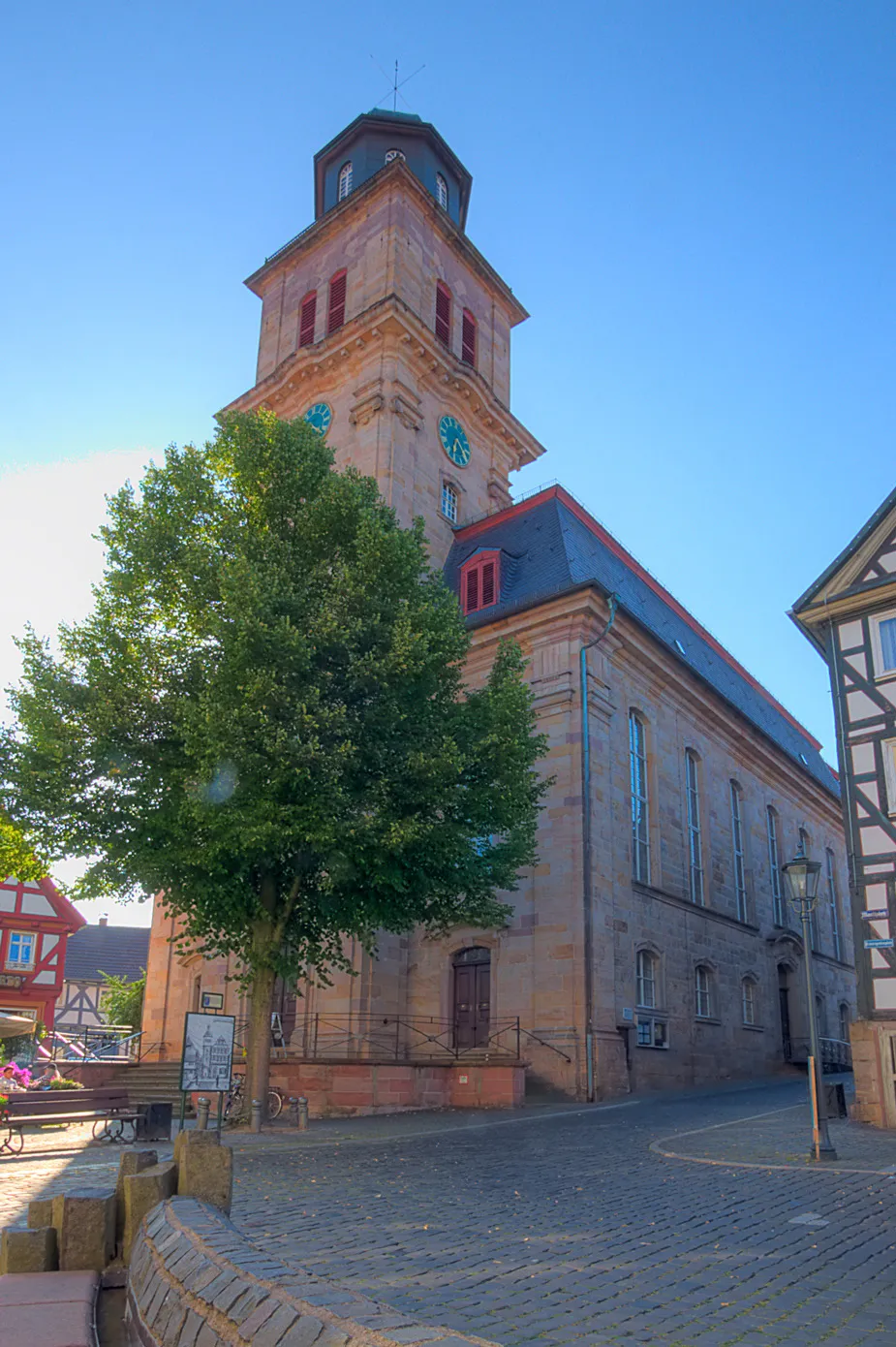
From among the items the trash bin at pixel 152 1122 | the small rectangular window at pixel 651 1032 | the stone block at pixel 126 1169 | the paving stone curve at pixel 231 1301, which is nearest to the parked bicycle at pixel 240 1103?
the trash bin at pixel 152 1122

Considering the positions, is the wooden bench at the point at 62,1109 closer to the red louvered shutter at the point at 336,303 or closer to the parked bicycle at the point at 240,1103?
the parked bicycle at the point at 240,1103

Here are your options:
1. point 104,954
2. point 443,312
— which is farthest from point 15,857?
point 104,954

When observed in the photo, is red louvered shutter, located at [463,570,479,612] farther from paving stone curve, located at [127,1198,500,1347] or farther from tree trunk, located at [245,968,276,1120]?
paving stone curve, located at [127,1198,500,1347]

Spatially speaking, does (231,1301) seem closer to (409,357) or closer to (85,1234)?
(85,1234)

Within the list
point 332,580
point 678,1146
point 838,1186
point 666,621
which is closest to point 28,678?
point 332,580

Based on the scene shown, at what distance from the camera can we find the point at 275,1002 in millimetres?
26484

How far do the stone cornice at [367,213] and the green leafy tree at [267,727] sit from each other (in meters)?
19.8

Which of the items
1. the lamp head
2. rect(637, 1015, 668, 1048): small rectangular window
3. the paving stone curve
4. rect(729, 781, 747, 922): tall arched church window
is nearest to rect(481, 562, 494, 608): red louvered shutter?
rect(729, 781, 747, 922): tall arched church window

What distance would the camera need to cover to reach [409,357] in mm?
32469

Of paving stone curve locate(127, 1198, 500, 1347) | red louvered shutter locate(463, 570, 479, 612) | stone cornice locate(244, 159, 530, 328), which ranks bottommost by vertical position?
paving stone curve locate(127, 1198, 500, 1347)

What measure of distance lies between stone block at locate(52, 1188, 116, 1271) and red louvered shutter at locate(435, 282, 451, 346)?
1270 inches

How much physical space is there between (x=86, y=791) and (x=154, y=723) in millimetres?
1468

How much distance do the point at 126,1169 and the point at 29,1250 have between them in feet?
2.37

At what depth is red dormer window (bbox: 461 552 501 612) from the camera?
2922cm
